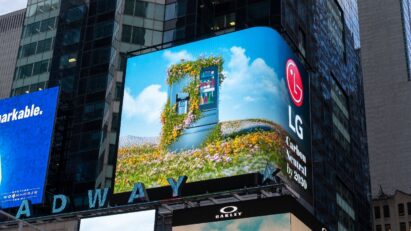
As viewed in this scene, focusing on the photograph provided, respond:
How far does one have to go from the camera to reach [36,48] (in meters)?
76.5

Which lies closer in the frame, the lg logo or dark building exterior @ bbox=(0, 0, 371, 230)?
the lg logo

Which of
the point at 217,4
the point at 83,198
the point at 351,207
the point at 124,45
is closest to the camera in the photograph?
the point at 83,198

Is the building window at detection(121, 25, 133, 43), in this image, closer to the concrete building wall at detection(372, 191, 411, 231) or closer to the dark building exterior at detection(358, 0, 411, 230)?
the concrete building wall at detection(372, 191, 411, 231)

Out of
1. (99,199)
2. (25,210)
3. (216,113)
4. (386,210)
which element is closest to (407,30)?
(386,210)

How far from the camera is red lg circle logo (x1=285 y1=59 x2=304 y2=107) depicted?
54.3m

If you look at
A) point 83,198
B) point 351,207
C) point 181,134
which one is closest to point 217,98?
point 181,134

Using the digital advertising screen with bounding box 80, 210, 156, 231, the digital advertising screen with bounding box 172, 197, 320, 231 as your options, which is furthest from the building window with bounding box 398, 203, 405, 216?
the digital advertising screen with bounding box 80, 210, 156, 231

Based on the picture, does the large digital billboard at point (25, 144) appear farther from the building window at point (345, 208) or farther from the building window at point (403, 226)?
the building window at point (403, 226)

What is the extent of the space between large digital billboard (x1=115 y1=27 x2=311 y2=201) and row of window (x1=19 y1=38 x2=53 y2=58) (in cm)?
2199

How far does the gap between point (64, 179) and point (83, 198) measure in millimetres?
3053

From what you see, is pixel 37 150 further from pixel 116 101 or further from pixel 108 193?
pixel 116 101

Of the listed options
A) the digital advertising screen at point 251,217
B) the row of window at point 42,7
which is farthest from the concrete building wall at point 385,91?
the digital advertising screen at point 251,217

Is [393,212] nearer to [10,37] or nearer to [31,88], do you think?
[10,37]

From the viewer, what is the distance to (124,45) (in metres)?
70.7
